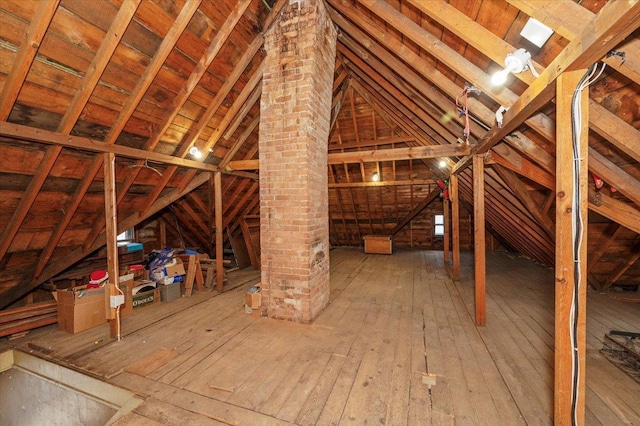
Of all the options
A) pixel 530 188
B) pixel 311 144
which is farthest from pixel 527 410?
pixel 311 144

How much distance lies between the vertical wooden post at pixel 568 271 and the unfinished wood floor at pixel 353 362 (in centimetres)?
55

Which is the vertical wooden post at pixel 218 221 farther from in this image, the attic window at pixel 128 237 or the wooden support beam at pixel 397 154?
the attic window at pixel 128 237

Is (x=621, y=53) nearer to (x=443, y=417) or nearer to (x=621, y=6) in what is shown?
(x=621, y=6)

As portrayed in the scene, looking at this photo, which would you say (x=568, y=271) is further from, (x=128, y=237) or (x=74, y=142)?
(x=128, y=237)

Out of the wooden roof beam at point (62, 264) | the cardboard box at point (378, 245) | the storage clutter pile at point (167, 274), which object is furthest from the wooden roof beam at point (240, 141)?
the cardboard box at point (378, 245)

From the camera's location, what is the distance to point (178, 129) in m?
3.64

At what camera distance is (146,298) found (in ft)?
13.0

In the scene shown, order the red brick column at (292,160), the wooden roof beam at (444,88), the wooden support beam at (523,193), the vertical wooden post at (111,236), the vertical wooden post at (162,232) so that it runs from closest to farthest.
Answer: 1. the wooden roof beam at (444,88)
2. the vertical wooden post at (111,236)
3. the red brick column at (292,160)
4. the wooden support beam at (523,193)
5. the vertical wooden post at (162,232)

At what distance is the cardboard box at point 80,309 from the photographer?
3.16 metres

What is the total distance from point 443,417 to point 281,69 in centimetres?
396

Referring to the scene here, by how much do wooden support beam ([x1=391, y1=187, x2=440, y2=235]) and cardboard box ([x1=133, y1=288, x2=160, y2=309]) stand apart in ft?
24.9

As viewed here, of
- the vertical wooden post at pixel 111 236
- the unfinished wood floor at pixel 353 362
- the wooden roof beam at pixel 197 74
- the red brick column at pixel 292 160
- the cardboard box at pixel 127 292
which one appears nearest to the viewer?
the unfinished wood floor at pixel 353 362

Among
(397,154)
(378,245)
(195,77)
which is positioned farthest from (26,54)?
(378,245)

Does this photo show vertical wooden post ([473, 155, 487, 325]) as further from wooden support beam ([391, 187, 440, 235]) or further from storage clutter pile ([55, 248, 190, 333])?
wooden support beam ([391, 187, 440, 235])
